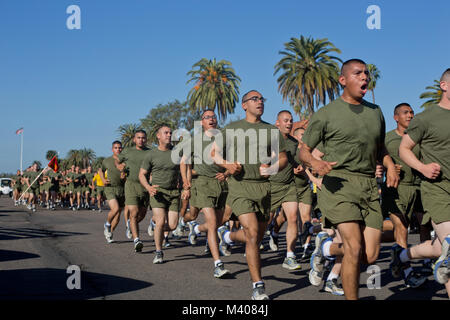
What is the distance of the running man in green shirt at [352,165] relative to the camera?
4.75 m

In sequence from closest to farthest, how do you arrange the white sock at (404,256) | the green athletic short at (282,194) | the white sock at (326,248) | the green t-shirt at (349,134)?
the green t-shirt at (349,134), the white sock at (326,248), the white sock at (404,256), the green athletic short at (282,194)

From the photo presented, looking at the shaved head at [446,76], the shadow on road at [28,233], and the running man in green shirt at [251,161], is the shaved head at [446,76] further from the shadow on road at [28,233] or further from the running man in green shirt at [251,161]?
the shadow on road at [28,233]

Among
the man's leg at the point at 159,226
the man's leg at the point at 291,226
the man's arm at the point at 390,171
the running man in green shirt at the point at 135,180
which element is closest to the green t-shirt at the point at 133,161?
the running man in green shirt at the point at 135,180


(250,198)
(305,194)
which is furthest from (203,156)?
(250,198)

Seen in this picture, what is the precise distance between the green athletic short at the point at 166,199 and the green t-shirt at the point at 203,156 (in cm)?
58

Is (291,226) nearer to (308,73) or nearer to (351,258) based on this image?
(351,258)

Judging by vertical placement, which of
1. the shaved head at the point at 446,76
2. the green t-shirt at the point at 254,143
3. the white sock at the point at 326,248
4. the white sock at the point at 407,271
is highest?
the shaved head at the point at 446,76

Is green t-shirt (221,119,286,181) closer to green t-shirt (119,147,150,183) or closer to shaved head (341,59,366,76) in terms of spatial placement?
shaved head (341,59,366,76)

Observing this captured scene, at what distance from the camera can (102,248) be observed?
10.6 meters

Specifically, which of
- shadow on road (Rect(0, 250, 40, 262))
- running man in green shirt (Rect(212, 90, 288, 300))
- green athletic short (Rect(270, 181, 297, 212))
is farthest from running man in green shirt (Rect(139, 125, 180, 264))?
running man in green shirt (Rect(212, 90, 288, 300))

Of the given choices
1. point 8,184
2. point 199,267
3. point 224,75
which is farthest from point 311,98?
point 199,267

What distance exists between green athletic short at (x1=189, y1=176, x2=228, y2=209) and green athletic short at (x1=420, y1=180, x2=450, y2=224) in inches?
157

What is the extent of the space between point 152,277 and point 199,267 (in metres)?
1.16

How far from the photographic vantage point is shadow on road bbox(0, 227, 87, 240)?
42.1ft
